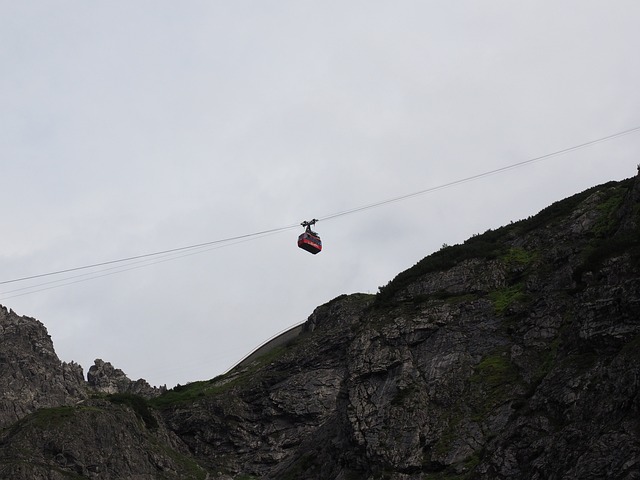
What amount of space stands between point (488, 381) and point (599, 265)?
927cm

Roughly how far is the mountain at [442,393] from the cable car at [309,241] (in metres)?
7.09

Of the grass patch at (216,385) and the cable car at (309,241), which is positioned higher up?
the cable car at (309,241)

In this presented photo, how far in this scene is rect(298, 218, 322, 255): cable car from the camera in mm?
61281

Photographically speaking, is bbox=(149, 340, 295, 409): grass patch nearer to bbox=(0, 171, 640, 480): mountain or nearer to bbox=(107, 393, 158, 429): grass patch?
bbox=(0, 171, 640, 480): mountain

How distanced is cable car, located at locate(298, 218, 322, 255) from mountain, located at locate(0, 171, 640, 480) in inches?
→ 279

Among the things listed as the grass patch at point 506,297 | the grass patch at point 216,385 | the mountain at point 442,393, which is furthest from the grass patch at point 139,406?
the grass patch at point 506,297

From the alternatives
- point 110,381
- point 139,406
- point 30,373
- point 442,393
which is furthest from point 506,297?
point 110,381

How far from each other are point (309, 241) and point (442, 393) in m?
20.2

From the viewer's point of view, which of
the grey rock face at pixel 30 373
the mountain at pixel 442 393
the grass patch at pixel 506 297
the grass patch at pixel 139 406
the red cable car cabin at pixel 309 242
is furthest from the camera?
the grey rock face at pixel 30 373

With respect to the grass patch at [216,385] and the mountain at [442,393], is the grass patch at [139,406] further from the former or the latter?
the grass patch at [216,385]

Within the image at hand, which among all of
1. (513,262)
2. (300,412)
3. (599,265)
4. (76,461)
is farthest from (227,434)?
(599,265)

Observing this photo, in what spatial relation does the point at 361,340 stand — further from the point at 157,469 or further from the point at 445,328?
the point at 157,469

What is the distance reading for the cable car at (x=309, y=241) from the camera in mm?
61281

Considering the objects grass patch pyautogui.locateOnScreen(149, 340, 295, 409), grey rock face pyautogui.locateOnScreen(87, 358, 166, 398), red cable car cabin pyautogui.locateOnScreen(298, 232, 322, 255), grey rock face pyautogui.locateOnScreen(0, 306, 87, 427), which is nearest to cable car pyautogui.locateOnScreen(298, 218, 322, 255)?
red cable car cabin pyautogui.locateOnScreen(298, 232, 322, 255)
